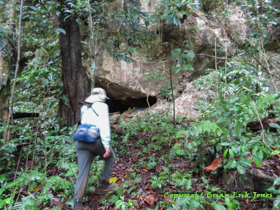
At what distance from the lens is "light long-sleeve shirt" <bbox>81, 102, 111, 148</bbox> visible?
253 cm

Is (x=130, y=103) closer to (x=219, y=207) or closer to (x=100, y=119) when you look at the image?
(x=100, y=119)

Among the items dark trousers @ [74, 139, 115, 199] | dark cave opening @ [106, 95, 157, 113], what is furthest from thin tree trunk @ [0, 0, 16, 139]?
dark cave opening @ [106, 95, 157, 113]

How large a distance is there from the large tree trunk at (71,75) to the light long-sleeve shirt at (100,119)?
2.43 metres

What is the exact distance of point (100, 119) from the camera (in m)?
2.56

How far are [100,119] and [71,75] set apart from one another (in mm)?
2951

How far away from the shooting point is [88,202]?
278cm

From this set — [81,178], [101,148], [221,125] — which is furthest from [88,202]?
[221,125]

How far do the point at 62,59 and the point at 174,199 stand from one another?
4.52 metres

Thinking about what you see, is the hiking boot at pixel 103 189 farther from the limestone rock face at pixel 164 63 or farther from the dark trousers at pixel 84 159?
the limestone rock face at pixel 164 63

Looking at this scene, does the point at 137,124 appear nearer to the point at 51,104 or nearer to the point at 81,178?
the point at 51,104

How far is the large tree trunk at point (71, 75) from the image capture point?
4848mm

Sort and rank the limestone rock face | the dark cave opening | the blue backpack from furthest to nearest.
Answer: the dark cave opening
the limestone rock face
the blue backpack

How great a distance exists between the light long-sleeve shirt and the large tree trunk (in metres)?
2.43

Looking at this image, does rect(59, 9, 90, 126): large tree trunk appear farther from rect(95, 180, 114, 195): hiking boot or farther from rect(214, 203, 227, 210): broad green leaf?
rect(214, 203, 227, 210): broad green leaf
